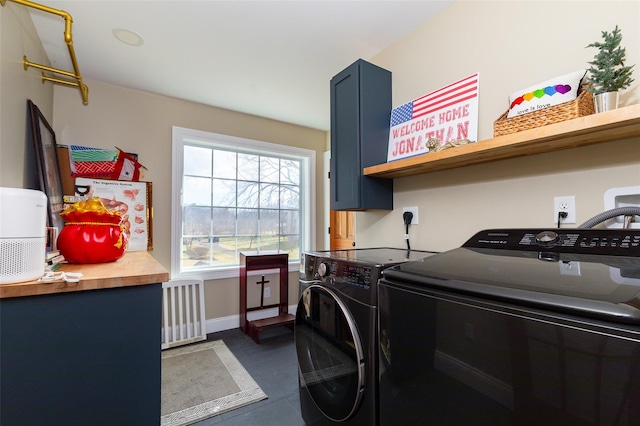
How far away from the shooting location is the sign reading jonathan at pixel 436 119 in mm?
1483

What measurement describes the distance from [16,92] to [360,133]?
1880 mm

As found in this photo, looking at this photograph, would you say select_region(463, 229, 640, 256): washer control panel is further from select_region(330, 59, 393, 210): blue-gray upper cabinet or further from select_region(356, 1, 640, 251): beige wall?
select_region(330, 59, 393, 210): blue-gray upper cabinet

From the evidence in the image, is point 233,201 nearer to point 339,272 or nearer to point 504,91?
point 339,272

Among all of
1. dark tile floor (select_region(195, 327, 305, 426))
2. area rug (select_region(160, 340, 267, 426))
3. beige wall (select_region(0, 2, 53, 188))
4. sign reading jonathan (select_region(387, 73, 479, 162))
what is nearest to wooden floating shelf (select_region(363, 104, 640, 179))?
sign reading jonathan (select_region(387, 73, 479, 162))

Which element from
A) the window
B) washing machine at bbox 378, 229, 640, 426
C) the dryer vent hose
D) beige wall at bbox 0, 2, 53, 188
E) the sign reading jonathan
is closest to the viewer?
washing machine at bbox 378, 229, 640, 426

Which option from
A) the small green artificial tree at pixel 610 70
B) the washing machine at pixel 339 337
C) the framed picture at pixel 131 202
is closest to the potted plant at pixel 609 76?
the small green artificial tree at pixel 610 70

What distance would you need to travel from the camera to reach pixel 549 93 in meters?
1.10

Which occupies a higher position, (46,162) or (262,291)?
(46,162)

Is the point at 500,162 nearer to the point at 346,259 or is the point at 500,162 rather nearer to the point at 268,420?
the point at 346,259

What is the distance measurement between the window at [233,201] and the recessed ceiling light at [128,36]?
952 mm

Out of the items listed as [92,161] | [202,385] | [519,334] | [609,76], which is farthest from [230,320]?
[609,76]

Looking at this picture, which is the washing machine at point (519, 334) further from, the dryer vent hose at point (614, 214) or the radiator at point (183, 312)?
the radiator at point (183, 312)

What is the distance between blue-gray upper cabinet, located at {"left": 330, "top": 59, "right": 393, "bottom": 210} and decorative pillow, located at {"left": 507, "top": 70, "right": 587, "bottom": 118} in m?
0.79

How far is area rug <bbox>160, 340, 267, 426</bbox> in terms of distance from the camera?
1.78 m
